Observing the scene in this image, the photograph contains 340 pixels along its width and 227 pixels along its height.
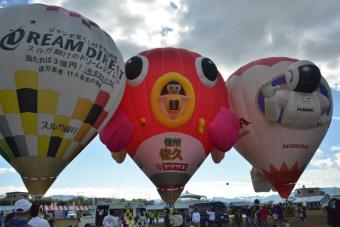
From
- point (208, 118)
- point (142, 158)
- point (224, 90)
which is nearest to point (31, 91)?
point (142, 158)

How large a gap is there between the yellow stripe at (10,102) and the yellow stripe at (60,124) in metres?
1.06

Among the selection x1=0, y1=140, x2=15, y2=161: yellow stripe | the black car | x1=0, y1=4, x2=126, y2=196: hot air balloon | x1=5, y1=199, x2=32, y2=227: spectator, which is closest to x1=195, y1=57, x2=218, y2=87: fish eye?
x1=0, y1=4, x2=126, y2=196: hot air balloon

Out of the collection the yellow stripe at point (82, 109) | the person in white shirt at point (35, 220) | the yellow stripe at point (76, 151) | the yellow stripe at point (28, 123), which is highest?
the yellow stripe at point (82, 109)

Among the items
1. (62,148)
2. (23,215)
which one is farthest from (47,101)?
(23,215)

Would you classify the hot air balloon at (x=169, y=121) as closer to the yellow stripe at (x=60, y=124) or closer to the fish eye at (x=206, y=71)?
the fish eye at (x=206, y=71)

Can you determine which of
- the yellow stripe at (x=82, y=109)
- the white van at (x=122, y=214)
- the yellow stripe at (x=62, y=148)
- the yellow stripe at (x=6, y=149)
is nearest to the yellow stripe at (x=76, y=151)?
the yellow stripe at (x=62, y=148)

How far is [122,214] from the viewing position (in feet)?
52.8

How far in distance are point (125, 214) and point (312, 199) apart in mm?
29879

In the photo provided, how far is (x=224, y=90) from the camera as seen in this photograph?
57.2 ft

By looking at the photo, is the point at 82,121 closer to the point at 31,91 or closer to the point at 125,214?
the point at 31,91

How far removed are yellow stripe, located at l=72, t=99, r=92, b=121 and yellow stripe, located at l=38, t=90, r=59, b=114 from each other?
0.63m

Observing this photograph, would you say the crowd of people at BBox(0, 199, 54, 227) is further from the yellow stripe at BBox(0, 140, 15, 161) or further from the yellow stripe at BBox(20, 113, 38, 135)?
the yellow stripe at BBox(0, 140, 15, 161)

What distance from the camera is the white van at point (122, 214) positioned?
15747mm

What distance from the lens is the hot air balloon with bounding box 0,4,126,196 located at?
12.5m
